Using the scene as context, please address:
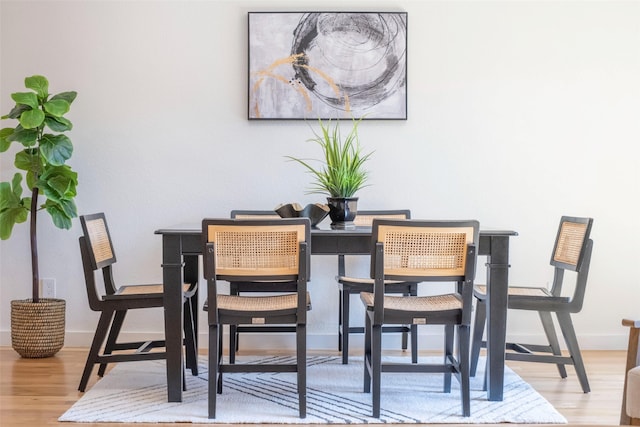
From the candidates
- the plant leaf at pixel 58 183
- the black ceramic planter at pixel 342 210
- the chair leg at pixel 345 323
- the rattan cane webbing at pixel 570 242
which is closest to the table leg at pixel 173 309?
the black ceramic planter at pixel 342 210

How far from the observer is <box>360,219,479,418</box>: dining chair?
285 cm

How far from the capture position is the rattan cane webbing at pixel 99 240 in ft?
11.1

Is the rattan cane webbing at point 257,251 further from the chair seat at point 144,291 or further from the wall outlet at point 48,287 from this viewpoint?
the wall outlet at point 48,287

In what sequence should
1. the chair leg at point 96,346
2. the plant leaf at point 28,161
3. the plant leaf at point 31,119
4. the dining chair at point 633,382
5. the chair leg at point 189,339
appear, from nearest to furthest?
the dining chair at point 633,382 < the chair leg at point 96,346 < the chair leg at point 189,339 < the plant leaf at point 31,119 < the plant leaf at point 28,161

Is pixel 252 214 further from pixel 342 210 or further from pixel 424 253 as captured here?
pixel 424 253

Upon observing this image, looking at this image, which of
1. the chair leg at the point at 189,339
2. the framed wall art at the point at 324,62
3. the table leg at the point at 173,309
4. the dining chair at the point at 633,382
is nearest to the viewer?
the dining chair at the point at 633,382

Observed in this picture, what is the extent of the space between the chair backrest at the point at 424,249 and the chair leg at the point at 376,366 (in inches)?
9.8

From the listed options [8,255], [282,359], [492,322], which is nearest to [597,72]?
[492,322]

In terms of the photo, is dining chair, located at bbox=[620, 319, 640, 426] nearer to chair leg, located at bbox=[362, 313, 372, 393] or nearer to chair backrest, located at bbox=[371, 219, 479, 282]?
chair backrest, located at bbox=[371, 219, 479, 282]

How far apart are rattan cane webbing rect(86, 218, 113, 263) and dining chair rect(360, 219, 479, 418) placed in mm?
1397

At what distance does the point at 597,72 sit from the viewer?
429 cm

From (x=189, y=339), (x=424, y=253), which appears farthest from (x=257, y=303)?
(x=424, y=253)

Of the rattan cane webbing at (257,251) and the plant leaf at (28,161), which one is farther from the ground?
the plant leaf at (28,161)

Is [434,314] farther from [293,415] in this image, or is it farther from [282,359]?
[282,359]
